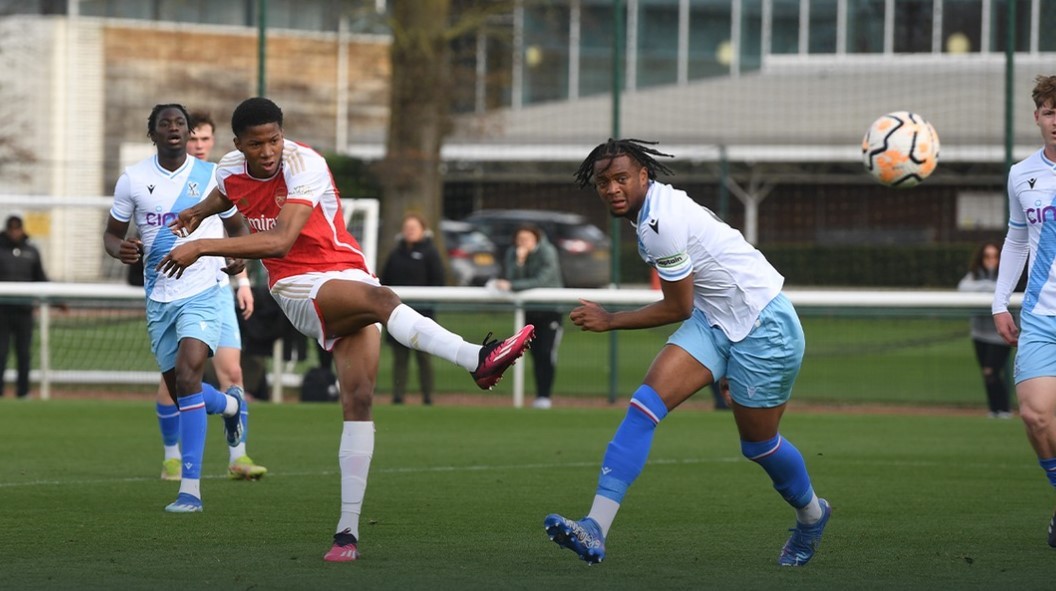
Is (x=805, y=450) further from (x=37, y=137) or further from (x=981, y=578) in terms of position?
(x=37, y=137)

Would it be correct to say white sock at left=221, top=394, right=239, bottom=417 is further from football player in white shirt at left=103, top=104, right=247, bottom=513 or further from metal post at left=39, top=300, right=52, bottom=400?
metal post at left=39, top=300, right=52, bottom=400

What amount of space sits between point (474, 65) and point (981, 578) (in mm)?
28754

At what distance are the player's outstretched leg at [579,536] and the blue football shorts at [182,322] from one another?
3.69m

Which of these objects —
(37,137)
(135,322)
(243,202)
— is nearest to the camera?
(243,202)

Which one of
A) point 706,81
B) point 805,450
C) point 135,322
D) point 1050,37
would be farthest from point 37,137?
point 805,450

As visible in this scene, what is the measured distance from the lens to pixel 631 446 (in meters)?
6.73

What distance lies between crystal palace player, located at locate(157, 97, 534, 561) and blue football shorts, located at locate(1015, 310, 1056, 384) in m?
2.52

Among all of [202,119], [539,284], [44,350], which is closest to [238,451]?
[202,119]

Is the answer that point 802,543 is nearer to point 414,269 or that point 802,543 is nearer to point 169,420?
point 169,420

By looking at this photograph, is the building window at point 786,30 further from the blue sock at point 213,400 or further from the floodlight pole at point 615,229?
the blue sock at point 213,400

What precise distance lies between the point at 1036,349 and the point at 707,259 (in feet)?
6.35

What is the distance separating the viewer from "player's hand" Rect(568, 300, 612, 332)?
6.67 meters

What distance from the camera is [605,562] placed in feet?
23.5

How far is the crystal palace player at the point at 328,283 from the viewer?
7.06 meters
